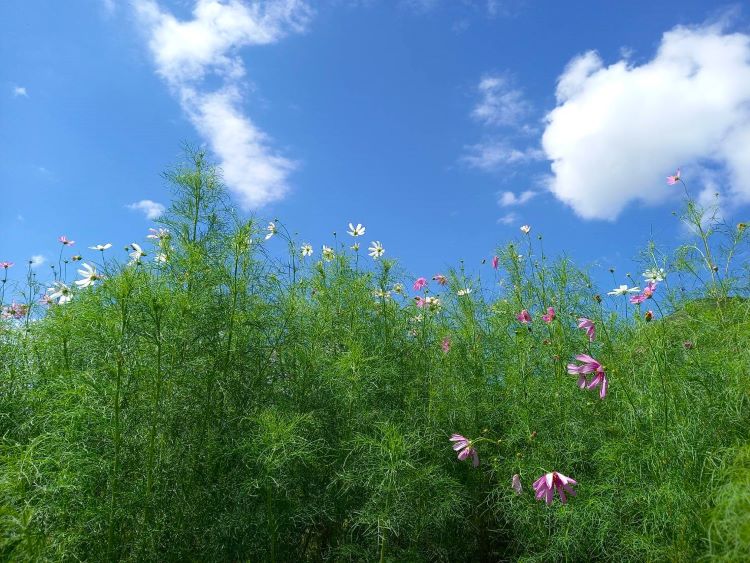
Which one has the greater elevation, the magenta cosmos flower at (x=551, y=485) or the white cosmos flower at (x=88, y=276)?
the white cosmos flower at (x=88, y=276)

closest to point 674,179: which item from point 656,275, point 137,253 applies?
point 656,275

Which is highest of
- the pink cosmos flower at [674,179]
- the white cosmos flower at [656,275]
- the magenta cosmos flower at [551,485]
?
the pink cosmos flower at [674,179]

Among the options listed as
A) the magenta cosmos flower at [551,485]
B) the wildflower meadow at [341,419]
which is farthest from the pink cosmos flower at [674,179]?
the magenta cosmos flower at [551,485]

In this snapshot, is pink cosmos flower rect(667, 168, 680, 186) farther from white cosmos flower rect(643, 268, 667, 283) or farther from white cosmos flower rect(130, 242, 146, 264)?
white cosmos flower rect(130, 242, 146, 264)

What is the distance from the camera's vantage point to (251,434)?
2916 mm

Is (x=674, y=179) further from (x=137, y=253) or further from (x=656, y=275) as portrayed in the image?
(x=137, y=253)

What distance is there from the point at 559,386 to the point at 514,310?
81cm

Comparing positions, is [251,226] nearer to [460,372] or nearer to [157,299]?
[157,299]

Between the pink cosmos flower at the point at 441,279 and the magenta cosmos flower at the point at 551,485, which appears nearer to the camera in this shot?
the magenta cosmos flower at the point at 551,485

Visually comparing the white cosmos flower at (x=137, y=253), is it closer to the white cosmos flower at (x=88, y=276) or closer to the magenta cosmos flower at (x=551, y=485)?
the white cosmos flower at (x=88, y=276)

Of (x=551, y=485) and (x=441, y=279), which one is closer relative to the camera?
(x=551, y=485)

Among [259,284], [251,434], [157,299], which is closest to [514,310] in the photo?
[259,284]

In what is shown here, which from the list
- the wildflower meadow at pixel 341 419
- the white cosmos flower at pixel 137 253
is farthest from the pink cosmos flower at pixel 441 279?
the white cosmos flower at pixel 137 253

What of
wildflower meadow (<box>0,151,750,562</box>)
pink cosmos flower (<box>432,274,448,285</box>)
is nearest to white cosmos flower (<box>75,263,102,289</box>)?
wildflower meadow (<box>0,151,750,562</box>)
